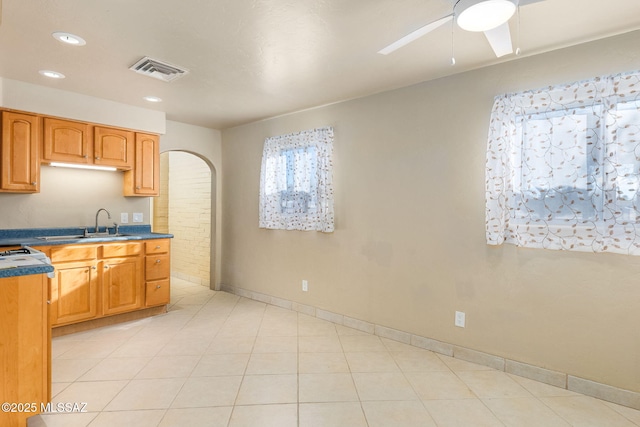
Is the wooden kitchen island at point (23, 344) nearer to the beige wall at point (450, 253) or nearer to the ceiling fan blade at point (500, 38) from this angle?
the beige wall at point (450, 253)

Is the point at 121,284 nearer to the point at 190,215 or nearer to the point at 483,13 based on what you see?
the point at 190,215

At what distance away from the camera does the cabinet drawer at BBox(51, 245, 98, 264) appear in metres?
3.17

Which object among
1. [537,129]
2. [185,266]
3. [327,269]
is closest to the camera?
[537,129]

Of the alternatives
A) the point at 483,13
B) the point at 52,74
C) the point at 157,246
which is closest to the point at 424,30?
the point at 483,13

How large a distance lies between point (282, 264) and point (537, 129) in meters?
3.09

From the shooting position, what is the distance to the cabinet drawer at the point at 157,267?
3883 millimetres

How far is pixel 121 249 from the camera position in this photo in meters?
3.66

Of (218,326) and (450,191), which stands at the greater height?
(450,191)

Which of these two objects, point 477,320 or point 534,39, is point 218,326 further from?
point 534,39

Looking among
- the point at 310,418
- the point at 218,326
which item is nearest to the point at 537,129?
the point at 310,418

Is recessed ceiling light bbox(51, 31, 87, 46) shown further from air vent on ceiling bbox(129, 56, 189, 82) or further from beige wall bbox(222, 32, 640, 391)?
beige wall bbox(222, 32, 640, 391)

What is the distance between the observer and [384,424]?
78.0 inches

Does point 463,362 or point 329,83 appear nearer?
point 463,362

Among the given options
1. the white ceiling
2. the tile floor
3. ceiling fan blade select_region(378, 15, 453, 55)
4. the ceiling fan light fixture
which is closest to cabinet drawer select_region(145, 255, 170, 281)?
the tile floor
